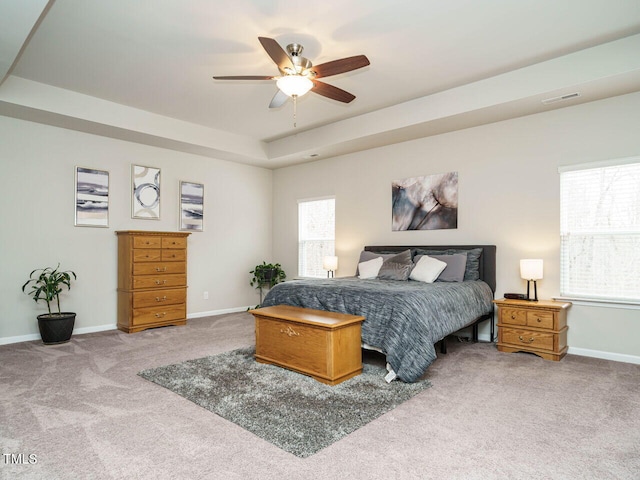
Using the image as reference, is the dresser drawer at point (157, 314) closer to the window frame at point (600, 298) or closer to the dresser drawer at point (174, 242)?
the dresser drawer at point (174, 242)

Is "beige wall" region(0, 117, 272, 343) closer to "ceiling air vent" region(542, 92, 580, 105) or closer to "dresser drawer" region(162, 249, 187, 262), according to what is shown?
"dresser drawer" region(162, 249, 187, 262)

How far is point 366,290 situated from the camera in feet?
11.3

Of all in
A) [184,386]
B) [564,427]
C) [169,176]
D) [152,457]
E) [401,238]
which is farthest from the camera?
[169,176]

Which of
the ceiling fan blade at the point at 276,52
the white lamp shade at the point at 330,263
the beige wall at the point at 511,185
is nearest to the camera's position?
the ceiling fan blade at the point at 276,52

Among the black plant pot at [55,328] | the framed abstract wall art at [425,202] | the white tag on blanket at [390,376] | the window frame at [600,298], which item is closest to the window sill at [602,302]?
the window frame at [600,298]

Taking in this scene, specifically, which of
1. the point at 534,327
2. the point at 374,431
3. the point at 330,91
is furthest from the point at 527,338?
the point at 330,91

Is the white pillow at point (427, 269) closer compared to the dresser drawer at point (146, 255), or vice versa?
the white pillow at point (427, 269)

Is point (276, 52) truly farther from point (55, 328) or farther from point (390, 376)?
point (55, 328)

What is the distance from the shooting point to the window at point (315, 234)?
6410 millimetres

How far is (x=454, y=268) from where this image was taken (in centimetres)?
438

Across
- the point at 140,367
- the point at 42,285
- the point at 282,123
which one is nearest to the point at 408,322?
the point at 140,367

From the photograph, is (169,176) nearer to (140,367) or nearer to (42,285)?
(42,285)

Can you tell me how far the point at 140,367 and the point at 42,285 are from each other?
207 centimetres

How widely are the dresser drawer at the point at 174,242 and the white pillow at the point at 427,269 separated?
125 inches
